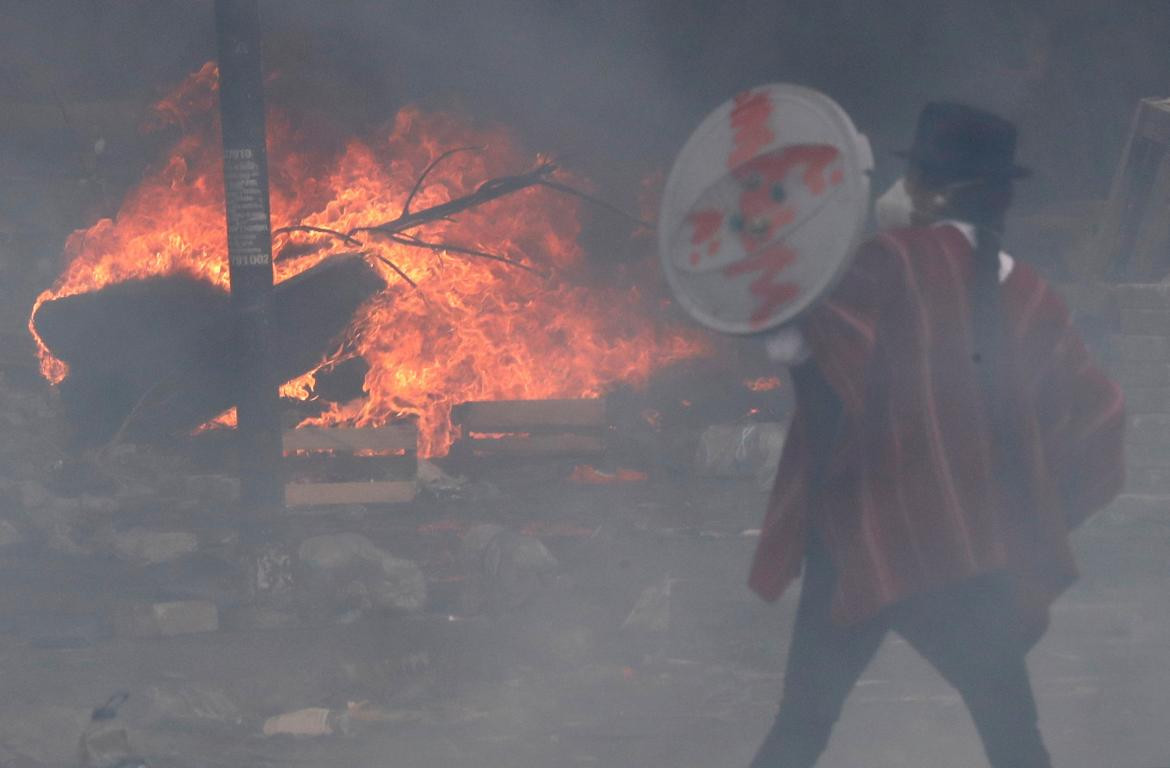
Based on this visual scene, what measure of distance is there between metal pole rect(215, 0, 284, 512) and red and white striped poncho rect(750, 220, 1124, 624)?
424cm

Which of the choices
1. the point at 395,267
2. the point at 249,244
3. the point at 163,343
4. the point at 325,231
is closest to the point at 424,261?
the point at 395,267

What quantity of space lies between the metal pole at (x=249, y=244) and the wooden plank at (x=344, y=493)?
464 mm

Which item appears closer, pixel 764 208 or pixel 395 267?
pixel 764 208

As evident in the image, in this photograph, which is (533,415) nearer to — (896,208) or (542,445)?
(542,445)

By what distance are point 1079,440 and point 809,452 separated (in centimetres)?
66

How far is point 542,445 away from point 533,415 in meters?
0.20

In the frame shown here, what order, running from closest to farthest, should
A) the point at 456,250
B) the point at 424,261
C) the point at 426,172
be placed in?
the point at 426,172 < the point at 456,250 < the point at 424,261

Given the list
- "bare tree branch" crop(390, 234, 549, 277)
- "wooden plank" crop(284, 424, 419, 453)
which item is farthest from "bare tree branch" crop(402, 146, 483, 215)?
"wooden plank" crop(284, 424, 419, 453)

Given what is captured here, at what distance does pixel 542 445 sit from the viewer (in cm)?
777

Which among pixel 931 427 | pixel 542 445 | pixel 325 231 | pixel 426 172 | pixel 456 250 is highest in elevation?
pixel 426 172

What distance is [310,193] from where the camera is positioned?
834 cm

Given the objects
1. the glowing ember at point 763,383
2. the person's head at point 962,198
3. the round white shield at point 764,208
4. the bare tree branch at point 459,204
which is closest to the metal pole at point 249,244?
the bare tree branch at point 459,204

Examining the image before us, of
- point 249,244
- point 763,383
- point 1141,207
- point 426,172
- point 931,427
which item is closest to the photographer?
point 931,427

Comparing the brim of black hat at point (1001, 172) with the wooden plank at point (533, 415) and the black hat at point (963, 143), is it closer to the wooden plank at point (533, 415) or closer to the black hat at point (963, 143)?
the black hat at point (963, 143)
